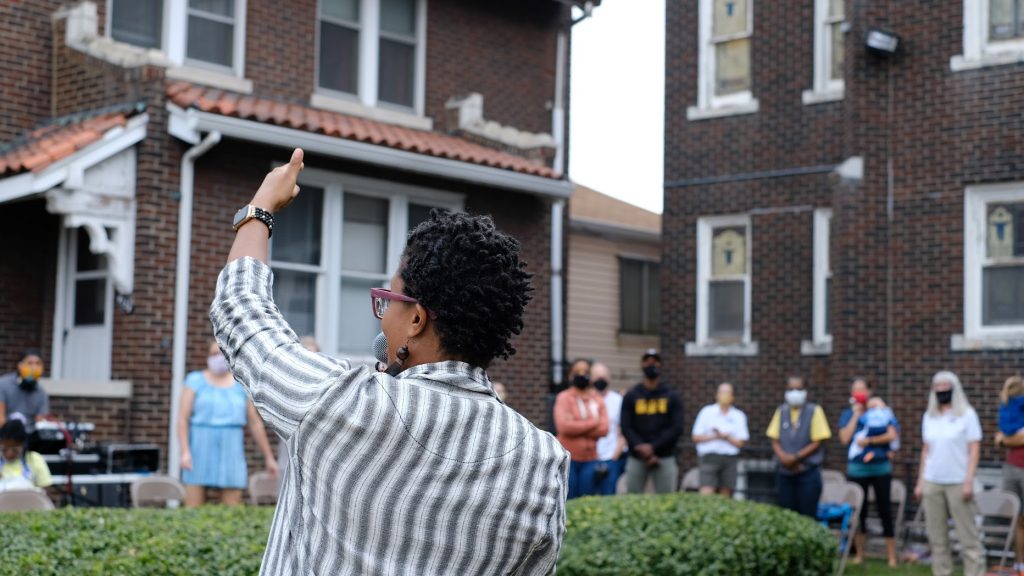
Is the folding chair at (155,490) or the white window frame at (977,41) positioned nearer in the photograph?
the folding chair at (155,490)

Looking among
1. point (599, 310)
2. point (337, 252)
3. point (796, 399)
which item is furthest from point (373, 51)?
point (599, 310)

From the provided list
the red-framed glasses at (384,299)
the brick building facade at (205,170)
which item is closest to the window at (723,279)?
the brick building facade at (205,170)

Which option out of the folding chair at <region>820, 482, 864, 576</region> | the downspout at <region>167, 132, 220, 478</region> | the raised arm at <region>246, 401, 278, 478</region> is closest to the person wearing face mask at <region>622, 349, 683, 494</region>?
the folding chair at <region>820, 482, 864, 576</region>

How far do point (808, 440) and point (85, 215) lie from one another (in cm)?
736

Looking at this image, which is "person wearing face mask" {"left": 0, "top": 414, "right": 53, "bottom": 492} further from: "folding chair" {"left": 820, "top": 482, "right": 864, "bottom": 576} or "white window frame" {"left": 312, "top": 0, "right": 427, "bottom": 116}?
"folding chair" {"left": 820, "top": 482, "right": 864, "bottom": 576}

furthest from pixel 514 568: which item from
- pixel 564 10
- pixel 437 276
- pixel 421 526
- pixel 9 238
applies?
pixel 564 10

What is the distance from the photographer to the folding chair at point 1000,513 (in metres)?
13.5

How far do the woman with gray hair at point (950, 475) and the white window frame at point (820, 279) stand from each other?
198 inches

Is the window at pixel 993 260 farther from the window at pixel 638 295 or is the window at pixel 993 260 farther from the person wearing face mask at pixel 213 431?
the window at pixel 638 295

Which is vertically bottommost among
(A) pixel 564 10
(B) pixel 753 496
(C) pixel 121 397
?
(B) pixel 753 496

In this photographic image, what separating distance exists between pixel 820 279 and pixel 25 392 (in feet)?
33.1

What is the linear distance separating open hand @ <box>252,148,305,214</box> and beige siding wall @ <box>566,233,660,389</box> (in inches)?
816

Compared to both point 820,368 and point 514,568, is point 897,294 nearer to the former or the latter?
point 820,368

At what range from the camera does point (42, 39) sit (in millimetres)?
14703
